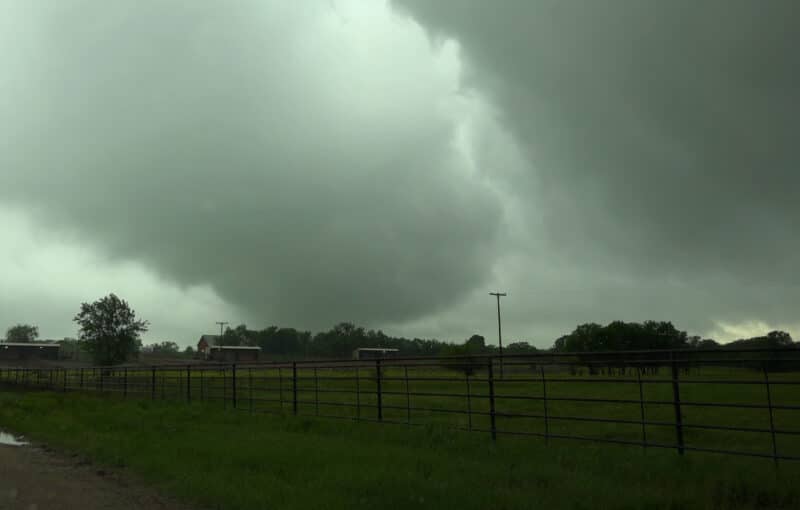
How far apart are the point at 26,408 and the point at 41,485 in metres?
17.0

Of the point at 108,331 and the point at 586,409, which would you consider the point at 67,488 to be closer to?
the point at 586,409

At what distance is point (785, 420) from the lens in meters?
20.0

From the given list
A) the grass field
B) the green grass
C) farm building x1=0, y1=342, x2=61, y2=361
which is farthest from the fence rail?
farm building x1=0, y1=342, x2=61, y2=361

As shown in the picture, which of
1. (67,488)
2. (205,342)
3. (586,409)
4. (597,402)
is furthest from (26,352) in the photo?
(67,488)

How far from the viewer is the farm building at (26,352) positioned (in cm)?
11642

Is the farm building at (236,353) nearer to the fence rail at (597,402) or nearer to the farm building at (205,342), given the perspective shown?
the farm building at (205,342)

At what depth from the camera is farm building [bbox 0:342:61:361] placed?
382 feet

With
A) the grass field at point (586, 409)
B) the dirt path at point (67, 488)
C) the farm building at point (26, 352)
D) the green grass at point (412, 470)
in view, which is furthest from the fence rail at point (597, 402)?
the farm building at point (26, 352)

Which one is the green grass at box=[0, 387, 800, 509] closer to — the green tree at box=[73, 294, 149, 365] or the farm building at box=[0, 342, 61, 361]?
the green tree at box=[73, 294, 149, 365]

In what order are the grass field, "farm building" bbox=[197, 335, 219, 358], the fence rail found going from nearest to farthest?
the fence rail, the grass field, "farm building" bbox=[197, 335, 219, 358]

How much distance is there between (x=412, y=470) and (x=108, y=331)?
97.8 m

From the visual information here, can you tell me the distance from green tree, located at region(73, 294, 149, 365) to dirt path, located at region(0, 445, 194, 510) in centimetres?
9112

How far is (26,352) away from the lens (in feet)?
391

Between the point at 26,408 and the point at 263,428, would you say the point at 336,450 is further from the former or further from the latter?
the point at 26,408
